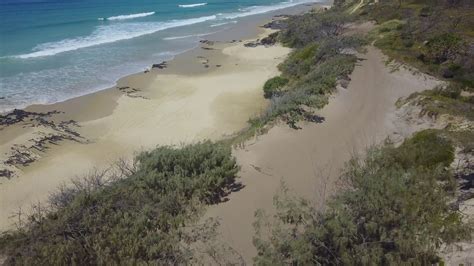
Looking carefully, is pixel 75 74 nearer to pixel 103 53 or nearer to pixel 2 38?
pixel 103 53

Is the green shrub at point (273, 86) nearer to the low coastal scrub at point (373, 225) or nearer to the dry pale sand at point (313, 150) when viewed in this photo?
the dry pale sand at point (313, 150)

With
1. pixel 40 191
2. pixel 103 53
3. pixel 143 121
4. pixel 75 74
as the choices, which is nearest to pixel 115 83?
pixel 75 74

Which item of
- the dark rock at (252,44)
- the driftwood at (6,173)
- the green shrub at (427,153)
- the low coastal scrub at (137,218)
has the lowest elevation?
the driftwood at (6,173)

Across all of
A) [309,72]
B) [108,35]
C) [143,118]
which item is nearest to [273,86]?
[309,72]

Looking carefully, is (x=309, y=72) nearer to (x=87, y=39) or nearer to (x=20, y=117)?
(x=20, y=117)

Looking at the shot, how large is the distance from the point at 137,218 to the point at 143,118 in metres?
11.5

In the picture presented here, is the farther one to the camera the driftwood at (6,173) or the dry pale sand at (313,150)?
the driftwood at (6,173)

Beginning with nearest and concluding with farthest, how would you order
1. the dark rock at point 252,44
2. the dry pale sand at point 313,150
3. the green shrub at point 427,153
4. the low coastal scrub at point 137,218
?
the low coastal scrub at point 137,218
the dry pale sand at point 313,150
the green shrub at point 427,153
the dark rock at point 252,44

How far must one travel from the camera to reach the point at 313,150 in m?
11.6

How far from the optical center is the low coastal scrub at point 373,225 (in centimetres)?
612

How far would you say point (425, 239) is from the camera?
6.07 metres

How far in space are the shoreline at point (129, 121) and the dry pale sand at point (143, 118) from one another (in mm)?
29

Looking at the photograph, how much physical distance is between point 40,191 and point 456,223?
→ 1174 cm

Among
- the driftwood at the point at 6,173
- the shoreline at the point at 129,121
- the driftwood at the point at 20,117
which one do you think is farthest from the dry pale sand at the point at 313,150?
the driftwood at the point at 20,117
